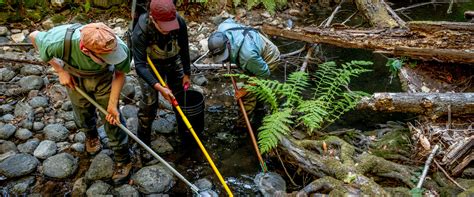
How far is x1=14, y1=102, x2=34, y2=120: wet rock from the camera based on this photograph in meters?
5.55

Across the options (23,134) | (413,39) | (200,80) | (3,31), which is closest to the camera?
(23,134)

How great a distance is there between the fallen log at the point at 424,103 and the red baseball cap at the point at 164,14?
2.48 metres

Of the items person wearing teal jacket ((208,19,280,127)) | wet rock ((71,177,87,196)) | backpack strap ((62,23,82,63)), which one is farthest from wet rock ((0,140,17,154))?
person wearing teal jacket ((208,19,280,127))

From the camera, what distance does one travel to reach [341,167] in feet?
13.1

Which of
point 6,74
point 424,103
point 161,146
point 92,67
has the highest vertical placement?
point 92,67

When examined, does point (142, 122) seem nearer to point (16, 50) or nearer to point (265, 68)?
point (265, 68)

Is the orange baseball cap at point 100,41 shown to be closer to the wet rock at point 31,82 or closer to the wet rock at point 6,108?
the wet rock at point 6,108

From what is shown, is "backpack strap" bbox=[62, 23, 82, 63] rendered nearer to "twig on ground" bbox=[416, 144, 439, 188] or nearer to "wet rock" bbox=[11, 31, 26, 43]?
"twig on ground" bbox=[416, 144, 439, 188]

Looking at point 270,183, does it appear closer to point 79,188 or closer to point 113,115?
point 113,115

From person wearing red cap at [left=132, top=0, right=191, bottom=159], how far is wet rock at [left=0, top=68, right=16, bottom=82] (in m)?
3.02

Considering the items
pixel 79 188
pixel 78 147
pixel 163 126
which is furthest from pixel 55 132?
pixel 163 126

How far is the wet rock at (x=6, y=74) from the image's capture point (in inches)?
246

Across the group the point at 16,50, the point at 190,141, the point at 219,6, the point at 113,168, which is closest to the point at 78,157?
the point at 113,168

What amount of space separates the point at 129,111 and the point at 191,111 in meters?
1.58
